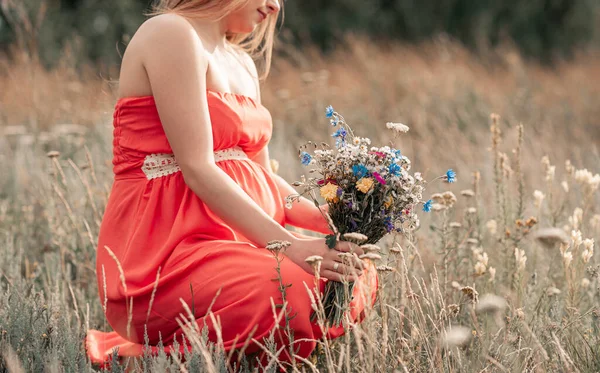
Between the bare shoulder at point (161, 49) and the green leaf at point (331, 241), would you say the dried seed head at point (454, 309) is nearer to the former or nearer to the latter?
the green leaf at point (331, 241)

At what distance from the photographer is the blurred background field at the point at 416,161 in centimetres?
213

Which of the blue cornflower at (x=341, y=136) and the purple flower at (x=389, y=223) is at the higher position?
the blue cornflower at (x=341, y=136)

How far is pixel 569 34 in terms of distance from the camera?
51.2ft

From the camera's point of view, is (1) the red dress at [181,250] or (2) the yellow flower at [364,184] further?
(1) the red dress at [181,250]

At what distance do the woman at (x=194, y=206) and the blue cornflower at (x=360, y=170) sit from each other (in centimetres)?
20

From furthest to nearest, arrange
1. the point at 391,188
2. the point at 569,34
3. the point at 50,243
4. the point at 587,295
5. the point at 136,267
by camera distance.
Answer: the point at 569,34 < the point at 50,243 < the point at 587,295 < the point at 136,267 < the point at 391,188

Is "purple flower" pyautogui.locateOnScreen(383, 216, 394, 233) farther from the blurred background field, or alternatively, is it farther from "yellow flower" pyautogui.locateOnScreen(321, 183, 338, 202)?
"yellow flower" pyautogui.locateOnScreen(321, 183, 338, 202)

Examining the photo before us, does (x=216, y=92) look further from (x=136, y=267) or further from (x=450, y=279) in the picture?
(x=450, y=279)

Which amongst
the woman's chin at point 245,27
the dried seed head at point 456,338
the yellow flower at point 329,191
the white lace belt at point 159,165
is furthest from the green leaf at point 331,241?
the woman's chin at point 245,27

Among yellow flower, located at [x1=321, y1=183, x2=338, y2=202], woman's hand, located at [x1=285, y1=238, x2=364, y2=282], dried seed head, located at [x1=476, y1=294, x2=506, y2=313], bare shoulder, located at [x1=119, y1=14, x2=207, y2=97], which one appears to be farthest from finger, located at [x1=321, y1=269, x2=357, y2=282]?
bare shoulder, located at [x1=119, y1=14, x2=207, y2=97]

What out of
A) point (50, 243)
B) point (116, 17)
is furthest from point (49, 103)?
point (116, 17)

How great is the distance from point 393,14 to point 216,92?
14229 mm

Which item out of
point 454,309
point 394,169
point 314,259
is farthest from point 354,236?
point 454,309

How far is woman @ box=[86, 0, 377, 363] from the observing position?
2.02m
